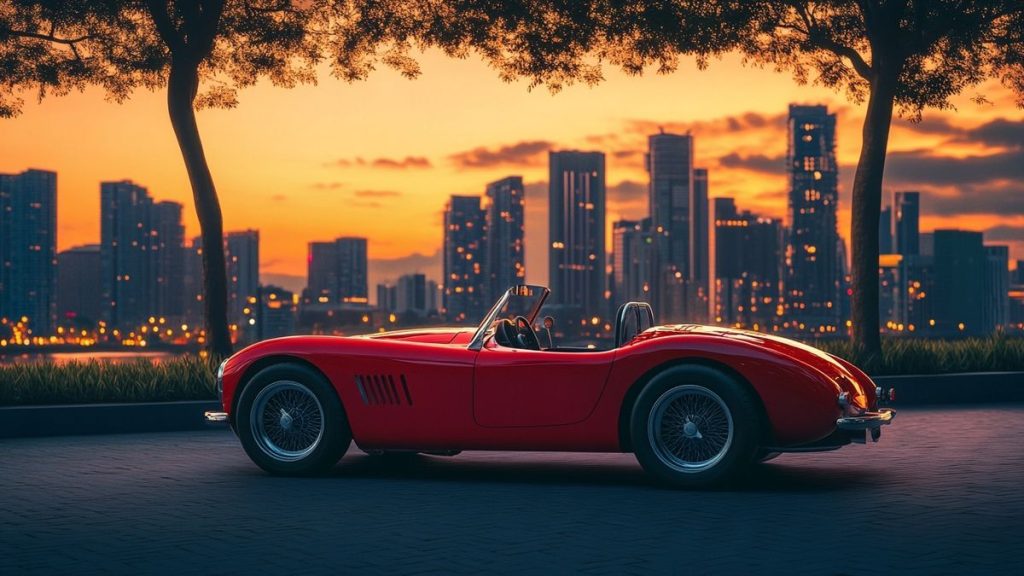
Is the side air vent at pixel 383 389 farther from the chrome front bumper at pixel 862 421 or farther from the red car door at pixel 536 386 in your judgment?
the chrome front bumper at pixel 862 421

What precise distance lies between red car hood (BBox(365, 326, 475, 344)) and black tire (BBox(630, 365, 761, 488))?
1.63 m

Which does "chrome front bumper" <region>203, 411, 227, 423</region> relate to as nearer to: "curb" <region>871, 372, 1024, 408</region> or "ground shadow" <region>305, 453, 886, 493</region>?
"ground shadow" <region>305, 453, 886, 493</region>

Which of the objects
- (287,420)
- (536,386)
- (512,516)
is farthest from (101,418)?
(512,516)

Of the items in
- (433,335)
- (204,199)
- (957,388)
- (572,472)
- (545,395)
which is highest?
(204,199)

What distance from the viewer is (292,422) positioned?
893 cm

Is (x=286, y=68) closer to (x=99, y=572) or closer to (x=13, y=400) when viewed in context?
(x=13, y=400)

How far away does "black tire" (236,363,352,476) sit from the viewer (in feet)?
28.8

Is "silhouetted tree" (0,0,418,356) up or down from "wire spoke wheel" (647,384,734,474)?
up

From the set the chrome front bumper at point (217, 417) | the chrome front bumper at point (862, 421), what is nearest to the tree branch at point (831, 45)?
the chrome front bumper at point (862, 421)

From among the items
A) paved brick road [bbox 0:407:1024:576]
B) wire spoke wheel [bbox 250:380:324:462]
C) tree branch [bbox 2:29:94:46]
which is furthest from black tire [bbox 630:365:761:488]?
tree branch [bbox 2:29:94:46]

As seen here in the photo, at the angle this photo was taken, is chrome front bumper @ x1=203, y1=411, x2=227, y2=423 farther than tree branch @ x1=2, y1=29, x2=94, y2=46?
No

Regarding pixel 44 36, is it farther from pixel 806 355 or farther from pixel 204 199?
pixel 806 355

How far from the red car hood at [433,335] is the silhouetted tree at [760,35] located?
968 centimetres

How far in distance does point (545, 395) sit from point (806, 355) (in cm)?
174
